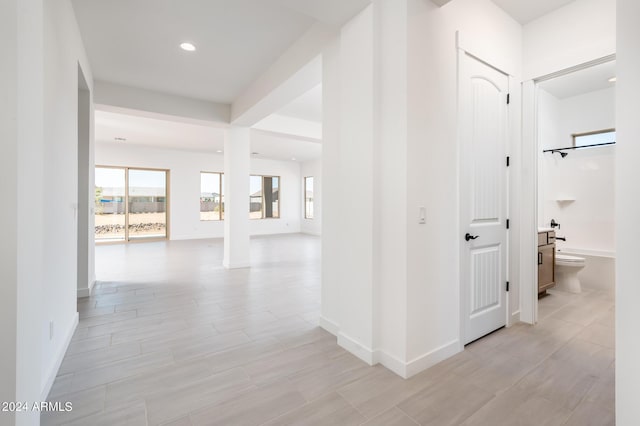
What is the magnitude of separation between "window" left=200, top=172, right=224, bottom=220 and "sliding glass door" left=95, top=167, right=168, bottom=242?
1146 mm

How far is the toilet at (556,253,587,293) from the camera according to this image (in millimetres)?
3754

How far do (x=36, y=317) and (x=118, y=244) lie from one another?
8422mm

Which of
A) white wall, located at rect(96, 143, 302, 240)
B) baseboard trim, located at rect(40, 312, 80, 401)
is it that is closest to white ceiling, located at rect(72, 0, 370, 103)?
baseboard trim, located at rect(40, 312, 80, 401)

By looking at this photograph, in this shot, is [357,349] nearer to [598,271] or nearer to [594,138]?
[598,271]

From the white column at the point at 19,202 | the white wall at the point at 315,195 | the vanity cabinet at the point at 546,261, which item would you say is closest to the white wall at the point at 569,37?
the vanity cabinet at the point at 546,261

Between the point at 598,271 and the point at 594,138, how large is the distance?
2.09m

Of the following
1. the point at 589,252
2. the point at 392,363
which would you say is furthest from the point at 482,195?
the point at 589,252

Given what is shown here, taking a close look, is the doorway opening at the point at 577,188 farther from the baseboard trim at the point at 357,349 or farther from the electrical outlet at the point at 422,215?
the baseboard trim at the point at 357,349

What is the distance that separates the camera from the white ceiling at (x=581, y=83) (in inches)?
150

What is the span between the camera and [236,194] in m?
5.36

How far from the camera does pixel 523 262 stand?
288cm

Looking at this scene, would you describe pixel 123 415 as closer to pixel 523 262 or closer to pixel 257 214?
pixel 523 262

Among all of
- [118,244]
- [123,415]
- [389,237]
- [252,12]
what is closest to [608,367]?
[389,237]

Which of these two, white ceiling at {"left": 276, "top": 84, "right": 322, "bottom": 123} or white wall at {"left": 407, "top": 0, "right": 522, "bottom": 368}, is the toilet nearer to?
white wall at {"left": 407, "top": 0, "right": 522, "bottom": 368}
